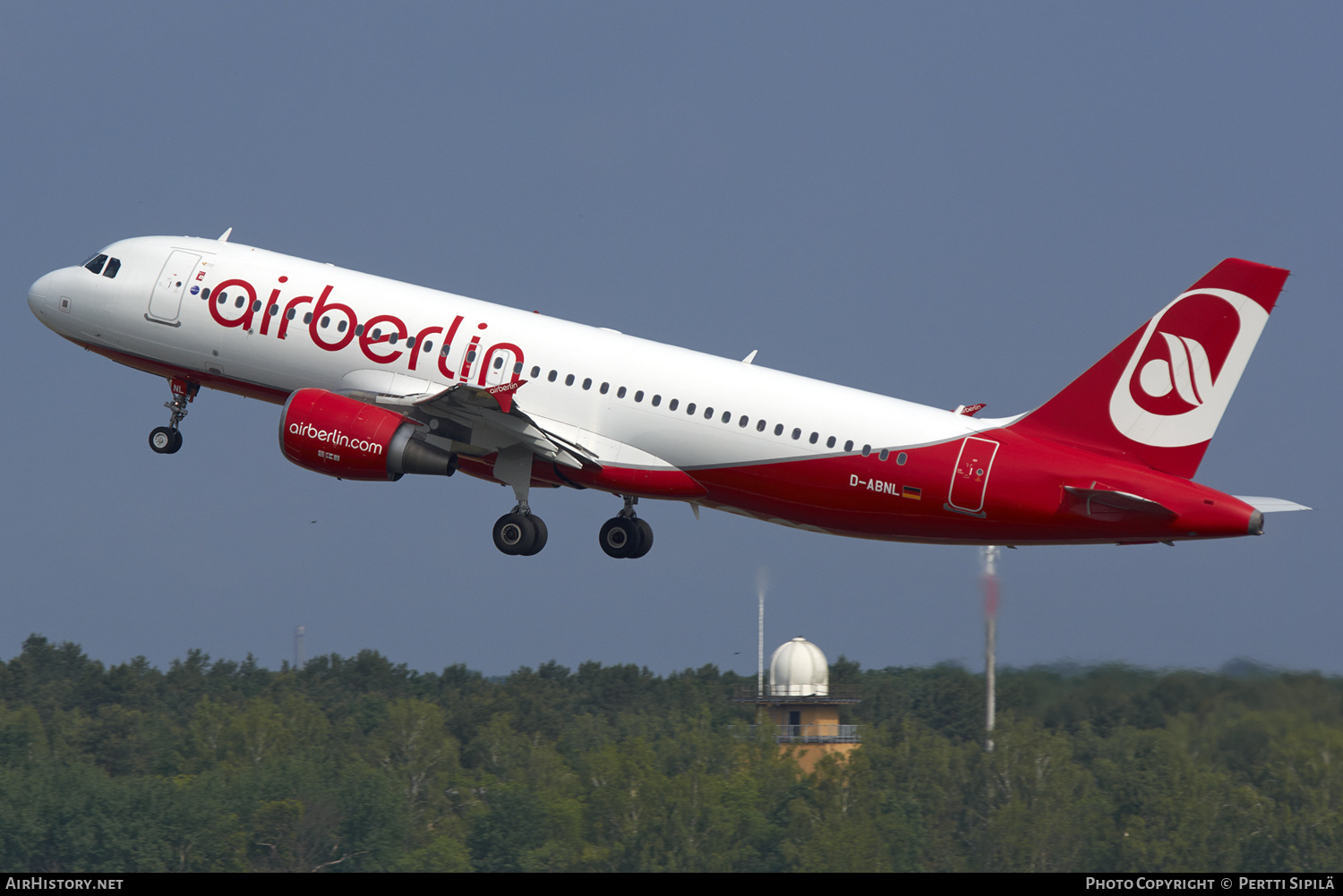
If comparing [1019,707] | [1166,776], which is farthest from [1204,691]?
[1166,776]

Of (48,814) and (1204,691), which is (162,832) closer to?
(48,814)

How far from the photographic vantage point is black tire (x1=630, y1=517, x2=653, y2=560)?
43250 millimetres

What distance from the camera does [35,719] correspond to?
120 meters

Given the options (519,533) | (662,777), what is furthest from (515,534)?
(662,777)

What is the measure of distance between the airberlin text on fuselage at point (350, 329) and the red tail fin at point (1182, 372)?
13.9 meters

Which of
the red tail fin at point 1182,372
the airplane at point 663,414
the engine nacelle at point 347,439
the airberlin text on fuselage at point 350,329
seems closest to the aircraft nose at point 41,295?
the airplane at point 663,414

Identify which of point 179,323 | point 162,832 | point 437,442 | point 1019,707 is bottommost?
point 162,832

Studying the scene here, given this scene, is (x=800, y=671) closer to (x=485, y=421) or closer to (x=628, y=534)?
(x=628, y=534)

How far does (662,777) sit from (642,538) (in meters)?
54.2

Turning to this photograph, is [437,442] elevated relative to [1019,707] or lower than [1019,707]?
elevated

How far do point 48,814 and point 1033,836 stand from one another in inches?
2346

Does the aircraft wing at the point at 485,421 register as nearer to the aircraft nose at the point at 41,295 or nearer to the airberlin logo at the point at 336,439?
the airberlin logo at the point at 336,439

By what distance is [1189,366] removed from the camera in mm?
36281
